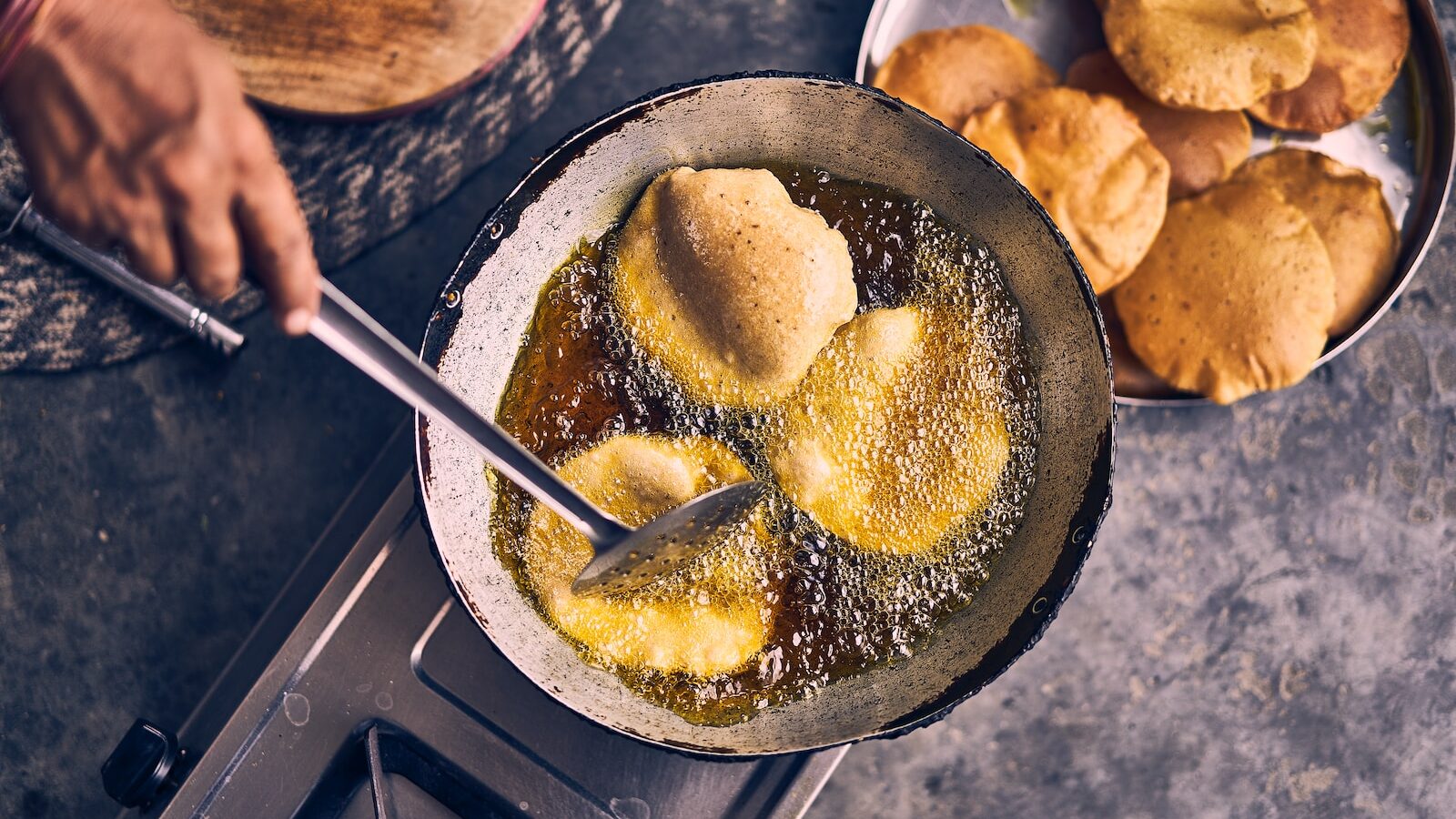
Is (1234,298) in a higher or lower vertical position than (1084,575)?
higher

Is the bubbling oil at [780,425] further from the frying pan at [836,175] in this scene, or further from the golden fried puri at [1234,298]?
the golden fried puri at [1234,298]

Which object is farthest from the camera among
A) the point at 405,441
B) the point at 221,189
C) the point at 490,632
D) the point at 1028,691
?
the point at 1028,691

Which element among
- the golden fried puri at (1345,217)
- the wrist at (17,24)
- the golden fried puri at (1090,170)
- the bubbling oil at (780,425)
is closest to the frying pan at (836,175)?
the bubbling oil at (780,425)

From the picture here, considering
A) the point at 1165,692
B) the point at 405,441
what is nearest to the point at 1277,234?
the point at 1165,692

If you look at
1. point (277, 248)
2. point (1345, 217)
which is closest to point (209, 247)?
point (277, 248)

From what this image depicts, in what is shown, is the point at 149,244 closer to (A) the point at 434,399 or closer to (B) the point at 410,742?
(A) the point at 434,399

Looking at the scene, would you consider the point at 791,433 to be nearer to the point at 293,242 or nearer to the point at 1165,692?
the point at 293,242

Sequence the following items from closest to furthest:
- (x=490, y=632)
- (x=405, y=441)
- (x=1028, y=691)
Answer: (x=490, y=632) → (x=405, y=441) → (x=1028, y=691)
